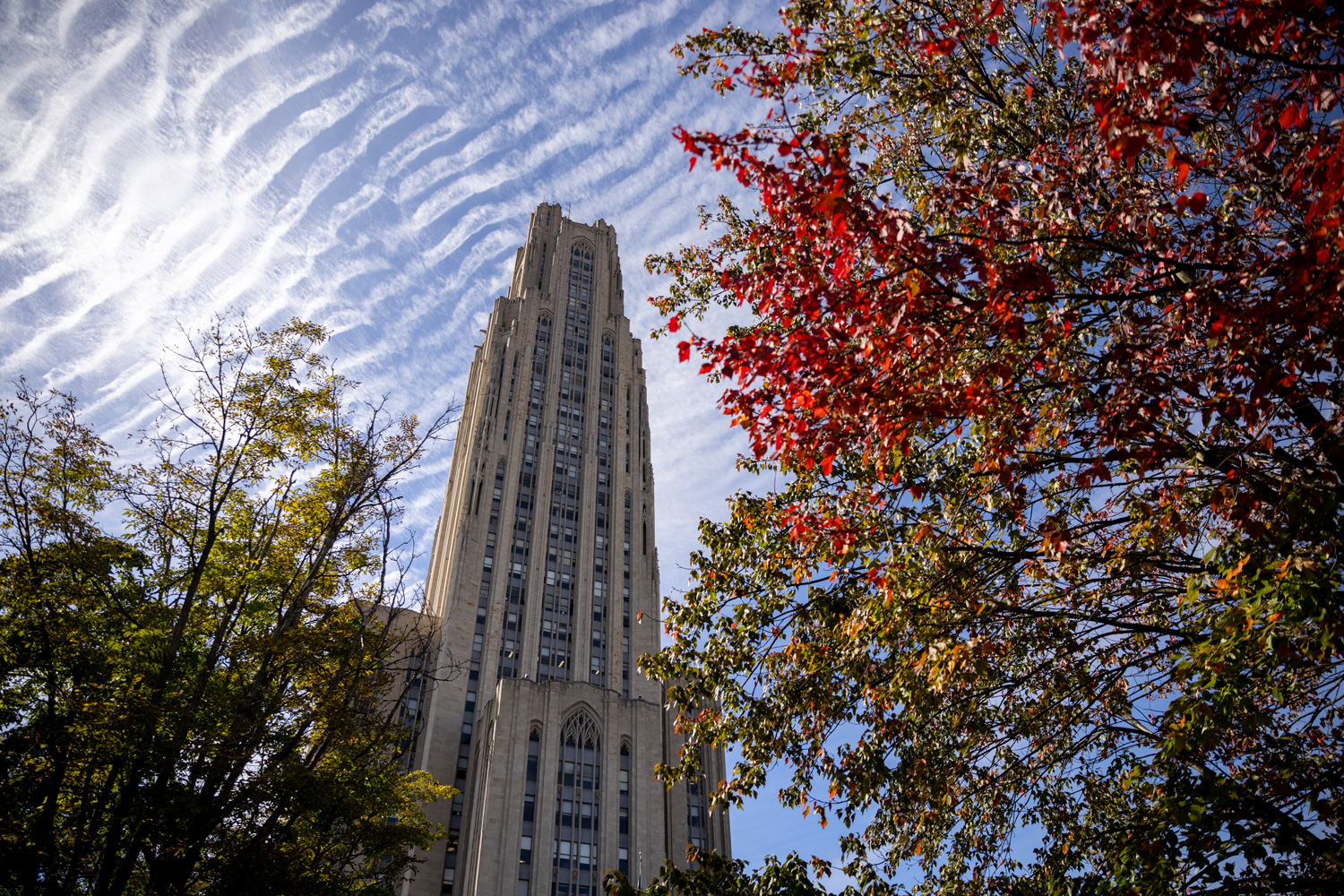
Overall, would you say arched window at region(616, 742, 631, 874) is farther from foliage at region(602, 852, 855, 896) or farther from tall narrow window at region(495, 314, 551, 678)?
foliage at region(602, 852, 855, 896)

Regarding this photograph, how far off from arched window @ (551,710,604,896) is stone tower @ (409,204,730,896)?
0.09m

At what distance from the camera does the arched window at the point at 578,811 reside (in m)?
47.6

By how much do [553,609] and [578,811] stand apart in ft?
59.0

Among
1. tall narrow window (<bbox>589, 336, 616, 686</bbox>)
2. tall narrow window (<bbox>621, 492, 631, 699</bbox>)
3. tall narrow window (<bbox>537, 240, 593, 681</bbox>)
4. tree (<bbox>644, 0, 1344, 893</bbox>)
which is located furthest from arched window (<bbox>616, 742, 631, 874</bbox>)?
tree (<bbox>644, 0, 1344, 893</bbox>)

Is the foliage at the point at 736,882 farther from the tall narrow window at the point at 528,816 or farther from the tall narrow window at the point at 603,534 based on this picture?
the tall narrow window at the point at 603,534

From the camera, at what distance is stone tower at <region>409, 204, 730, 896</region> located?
162 ft

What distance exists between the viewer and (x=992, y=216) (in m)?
7.69

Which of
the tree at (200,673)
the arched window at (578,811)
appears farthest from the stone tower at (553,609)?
the tree at (200,673)

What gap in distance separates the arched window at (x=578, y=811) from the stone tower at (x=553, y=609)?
0.31 feet

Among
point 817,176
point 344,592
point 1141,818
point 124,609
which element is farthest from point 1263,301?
point 124,609

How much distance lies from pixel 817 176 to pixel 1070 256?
3.06m

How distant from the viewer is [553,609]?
212 feet

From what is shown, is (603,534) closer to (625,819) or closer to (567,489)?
(567,489)

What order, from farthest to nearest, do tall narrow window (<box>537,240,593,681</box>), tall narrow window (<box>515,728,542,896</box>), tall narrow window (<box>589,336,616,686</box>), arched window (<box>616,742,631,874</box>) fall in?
tall narrow window (<box>589,336,616,686</box>) → tall narrow window (<box>537,240,593,681</box>) → arched window (<box>616,742,631,874</box>) → tall narrow window (<box>515,728,542,896</box>)
